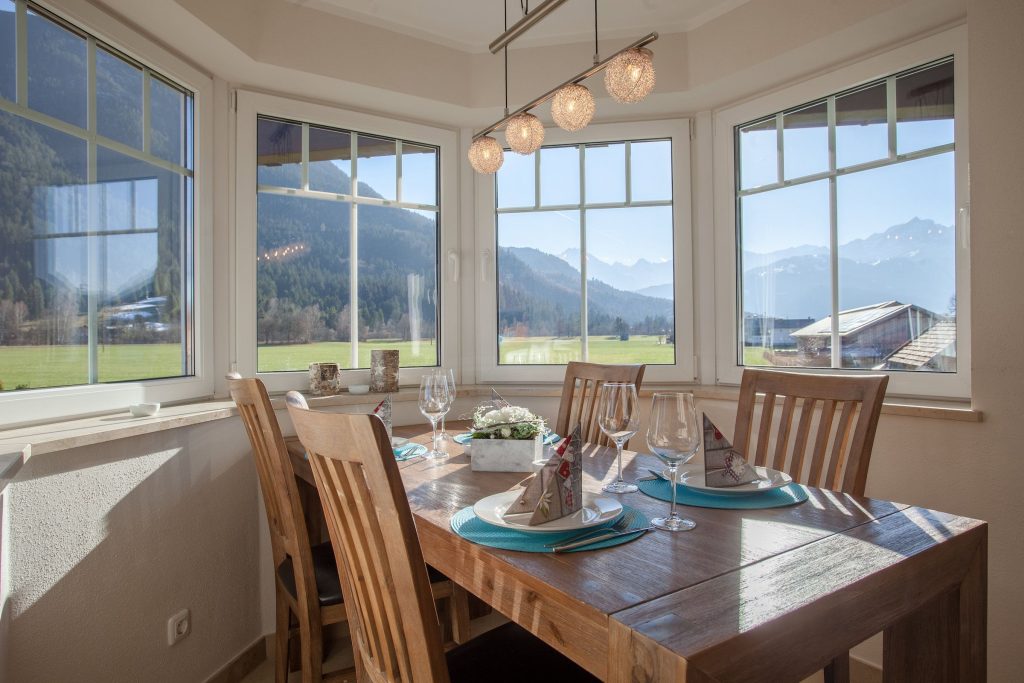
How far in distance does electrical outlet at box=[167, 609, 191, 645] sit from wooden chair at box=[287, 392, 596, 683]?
1025 mm

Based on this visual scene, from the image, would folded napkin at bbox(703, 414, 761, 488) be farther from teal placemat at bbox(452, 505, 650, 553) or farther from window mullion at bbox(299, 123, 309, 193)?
window mullion at bbox(299, 123, 309, 193)

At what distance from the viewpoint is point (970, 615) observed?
1034 millimetres

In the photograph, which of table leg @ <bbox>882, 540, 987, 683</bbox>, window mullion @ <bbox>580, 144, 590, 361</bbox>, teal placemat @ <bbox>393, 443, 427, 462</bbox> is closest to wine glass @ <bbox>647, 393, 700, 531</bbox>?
table leg @ <bbox>882, 540, 987, 683</bbox>

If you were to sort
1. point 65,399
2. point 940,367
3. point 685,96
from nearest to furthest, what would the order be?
point 65,399 < point 940,367 < point 685,96

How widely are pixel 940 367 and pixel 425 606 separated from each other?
2.02m

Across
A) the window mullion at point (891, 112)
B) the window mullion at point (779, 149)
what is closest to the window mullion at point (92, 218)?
the window mullion at point (779, 149)

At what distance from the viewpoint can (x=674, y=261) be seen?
2.76m

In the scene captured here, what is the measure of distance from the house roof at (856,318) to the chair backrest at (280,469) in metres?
2.02

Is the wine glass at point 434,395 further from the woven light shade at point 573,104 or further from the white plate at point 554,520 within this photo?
the woven light shade at point 573,104

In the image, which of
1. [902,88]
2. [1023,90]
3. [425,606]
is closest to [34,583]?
[425,606]

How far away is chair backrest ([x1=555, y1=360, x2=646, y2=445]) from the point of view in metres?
2.11

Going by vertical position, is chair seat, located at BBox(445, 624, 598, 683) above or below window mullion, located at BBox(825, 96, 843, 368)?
below

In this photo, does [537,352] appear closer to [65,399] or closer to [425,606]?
[65,399]

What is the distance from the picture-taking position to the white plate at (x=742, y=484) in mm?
1267
